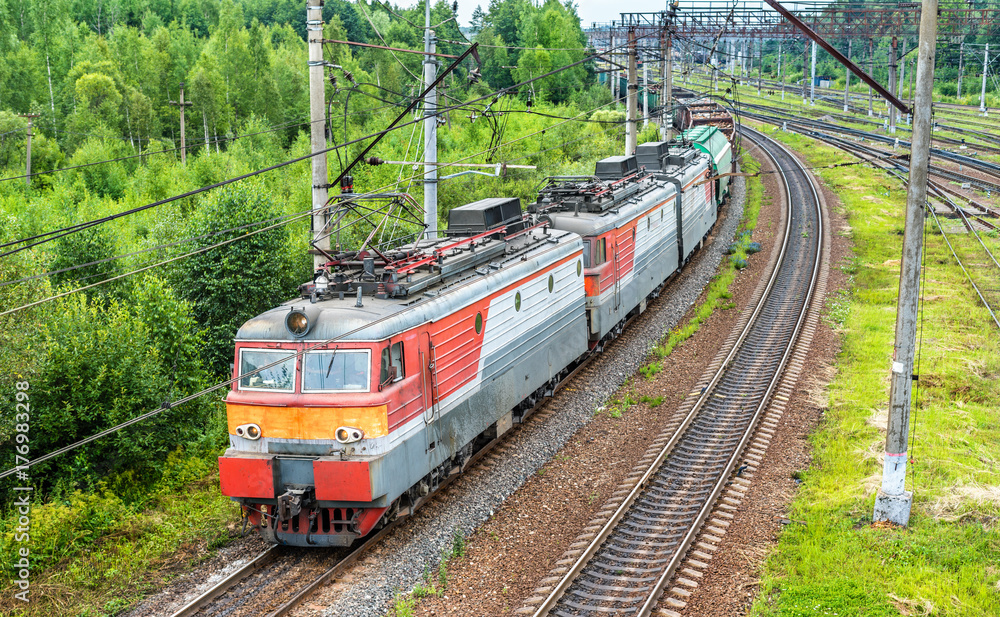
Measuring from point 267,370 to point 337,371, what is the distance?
3.38ft

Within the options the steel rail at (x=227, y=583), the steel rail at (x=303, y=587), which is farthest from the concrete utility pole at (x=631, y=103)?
the steel rail at (x=227, y=583)

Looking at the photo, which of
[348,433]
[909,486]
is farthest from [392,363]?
[909,486]

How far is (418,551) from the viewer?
42.0 feet

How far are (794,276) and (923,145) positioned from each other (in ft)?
59.3

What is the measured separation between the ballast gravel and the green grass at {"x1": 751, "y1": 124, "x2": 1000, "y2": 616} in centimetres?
463

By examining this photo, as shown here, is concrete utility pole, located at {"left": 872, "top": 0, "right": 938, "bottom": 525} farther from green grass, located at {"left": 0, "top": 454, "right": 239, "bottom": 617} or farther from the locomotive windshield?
green grass, located at {"left": 0, "top": 454, "right": 239, "bottom": 617}

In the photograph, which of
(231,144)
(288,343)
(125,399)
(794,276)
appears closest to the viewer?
(288,343)

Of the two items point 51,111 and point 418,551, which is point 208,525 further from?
point 51,111

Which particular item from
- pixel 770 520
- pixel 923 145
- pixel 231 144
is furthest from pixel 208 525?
pixel 231 144

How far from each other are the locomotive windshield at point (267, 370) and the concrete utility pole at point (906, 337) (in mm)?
8699

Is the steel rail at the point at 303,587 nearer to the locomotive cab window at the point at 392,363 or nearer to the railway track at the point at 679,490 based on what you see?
the locomotive cab window at the point at 392,363

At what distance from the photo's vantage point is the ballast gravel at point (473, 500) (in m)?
11.6

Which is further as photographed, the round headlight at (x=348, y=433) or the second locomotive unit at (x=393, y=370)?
the second locomotive unit at (x=393, y=370)

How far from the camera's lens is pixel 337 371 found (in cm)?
1206
